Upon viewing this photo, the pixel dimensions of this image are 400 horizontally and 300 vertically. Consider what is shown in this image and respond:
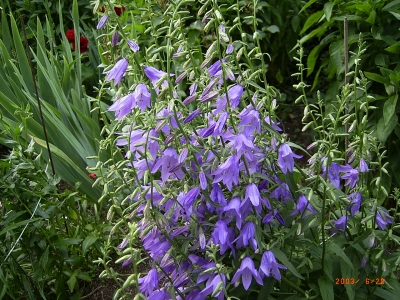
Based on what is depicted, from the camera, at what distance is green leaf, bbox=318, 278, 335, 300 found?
1.61 metres

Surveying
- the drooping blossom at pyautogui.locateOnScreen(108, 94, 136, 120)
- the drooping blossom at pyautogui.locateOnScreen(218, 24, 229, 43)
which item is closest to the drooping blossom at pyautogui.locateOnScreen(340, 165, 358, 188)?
the drooping blossom at pyautogui.locateOnScreen(218, 24, 229, 43)

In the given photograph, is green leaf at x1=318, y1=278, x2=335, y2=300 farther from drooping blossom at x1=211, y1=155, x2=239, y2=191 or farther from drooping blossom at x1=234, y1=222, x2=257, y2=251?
drooping blossom at x1=211, y1=155, x2=239, y2=191

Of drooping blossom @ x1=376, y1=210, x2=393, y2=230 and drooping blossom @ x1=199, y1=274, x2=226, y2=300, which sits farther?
drooping blossom @ x1=376, y1=210, x2=393, y2=230

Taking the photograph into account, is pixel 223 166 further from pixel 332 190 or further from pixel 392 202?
pixel 392 202

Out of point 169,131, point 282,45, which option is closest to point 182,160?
point 169,131

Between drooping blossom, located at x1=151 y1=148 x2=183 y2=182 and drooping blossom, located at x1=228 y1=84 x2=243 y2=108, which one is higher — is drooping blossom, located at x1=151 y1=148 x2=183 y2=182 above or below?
below

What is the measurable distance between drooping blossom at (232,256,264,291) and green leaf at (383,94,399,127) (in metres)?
1.21

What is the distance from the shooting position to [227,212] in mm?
1556

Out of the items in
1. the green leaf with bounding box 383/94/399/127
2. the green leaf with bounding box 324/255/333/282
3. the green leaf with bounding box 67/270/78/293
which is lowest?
the green leaf with bounding box 67/270/78/293

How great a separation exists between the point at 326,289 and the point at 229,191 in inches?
15.4

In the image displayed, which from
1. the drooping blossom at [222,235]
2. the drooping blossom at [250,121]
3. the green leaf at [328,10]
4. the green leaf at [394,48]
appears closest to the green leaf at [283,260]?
the drooping blossom at [222,235]

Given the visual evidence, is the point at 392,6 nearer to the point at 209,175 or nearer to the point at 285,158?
the point at 285,158

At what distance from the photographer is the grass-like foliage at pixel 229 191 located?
58.2 inches

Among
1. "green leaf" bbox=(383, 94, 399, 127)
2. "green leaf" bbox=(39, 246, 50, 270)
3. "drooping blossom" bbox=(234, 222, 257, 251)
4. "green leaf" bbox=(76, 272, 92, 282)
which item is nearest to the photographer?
"drooping blossom" bbox=(234, 222, 257, 251)
